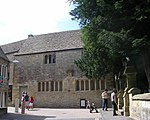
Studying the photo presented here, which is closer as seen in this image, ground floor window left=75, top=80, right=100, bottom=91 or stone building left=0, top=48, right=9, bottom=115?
stone building left=0, top=48, right=9, bottom=115

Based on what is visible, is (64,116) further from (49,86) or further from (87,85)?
(49,86)

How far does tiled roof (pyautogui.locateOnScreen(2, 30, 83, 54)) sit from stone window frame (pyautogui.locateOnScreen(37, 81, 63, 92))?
468 cm

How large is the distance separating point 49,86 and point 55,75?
1680 mm

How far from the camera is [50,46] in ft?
124

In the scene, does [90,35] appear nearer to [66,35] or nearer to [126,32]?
[126,32]

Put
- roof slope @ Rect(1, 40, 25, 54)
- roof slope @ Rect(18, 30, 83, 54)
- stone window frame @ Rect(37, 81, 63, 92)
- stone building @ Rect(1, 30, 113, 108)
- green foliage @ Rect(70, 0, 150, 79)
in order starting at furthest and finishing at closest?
1. roof slope @ Rect(1, 40, 25, 54)
2. roof slope @ Rect(18, 30, 83, 54)
3. stone window frame @ Rect(37, 81, 63, 92)
4. stone building @ Rect(1, 30, 113, 108)
5. green foliage @ Rect(70, 0, 150, 79)

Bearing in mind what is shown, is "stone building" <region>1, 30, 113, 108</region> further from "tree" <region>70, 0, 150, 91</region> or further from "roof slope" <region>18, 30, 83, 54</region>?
"tree" <region>70, 0, 150, 91</region>

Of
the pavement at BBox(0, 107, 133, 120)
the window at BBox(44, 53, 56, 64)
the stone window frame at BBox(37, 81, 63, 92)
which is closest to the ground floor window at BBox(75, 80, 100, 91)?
the stone window frame at BBox(37, 81, 63, 92)

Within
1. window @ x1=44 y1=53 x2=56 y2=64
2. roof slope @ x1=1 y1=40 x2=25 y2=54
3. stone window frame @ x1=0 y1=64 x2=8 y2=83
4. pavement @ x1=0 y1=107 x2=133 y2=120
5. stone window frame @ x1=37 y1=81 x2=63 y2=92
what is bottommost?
pavement @ x1=0 y1=107 x2=133 y2=120

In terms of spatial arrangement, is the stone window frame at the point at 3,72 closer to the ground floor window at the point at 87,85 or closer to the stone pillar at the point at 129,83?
the stone pillar at the point at 129,83

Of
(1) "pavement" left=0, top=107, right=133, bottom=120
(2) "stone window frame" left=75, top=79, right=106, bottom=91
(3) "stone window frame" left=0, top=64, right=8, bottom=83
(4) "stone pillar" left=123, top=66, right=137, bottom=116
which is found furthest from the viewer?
(2) "stone window frame" left=75, top=79, right=106, bottom=91

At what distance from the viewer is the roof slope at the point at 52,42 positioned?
36656 millimetres

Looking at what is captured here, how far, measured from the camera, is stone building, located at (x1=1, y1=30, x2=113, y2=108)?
3378 cm

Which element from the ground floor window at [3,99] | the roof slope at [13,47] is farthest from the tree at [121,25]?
the roof slope at [13,47]
